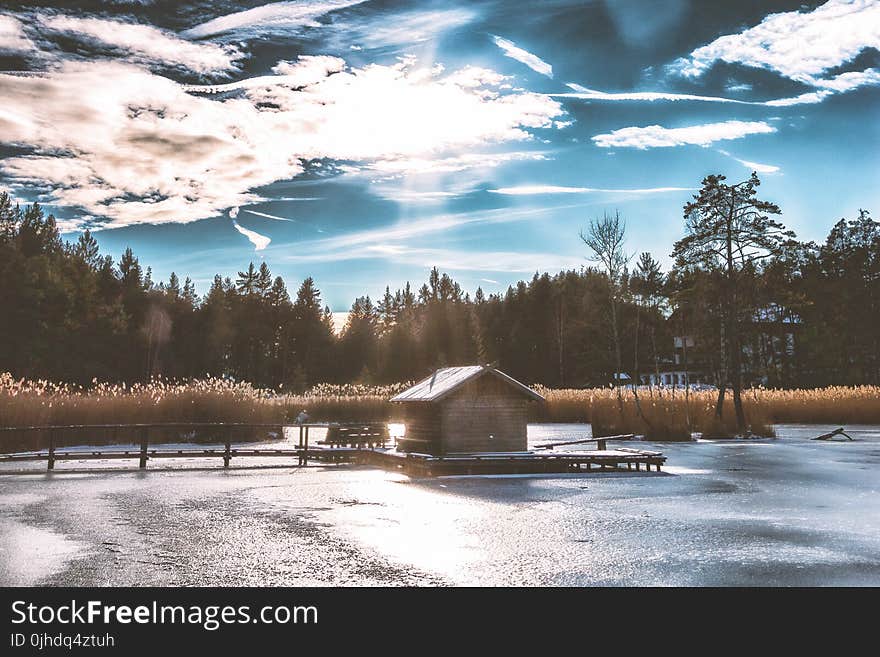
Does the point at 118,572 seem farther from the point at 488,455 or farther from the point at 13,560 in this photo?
the point at 488,455

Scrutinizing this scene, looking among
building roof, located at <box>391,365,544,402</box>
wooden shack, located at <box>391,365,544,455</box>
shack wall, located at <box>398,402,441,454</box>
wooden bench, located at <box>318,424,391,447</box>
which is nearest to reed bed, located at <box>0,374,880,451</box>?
wooden bench, located at <box>318,424,391,447</box>

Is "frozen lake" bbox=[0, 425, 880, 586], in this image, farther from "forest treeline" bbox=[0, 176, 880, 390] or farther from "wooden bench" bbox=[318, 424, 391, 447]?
"forest treeline" bbox=[0, 176, 880, 390]

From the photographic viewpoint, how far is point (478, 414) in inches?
900

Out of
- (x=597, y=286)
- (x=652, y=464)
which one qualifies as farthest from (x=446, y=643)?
(x=597, y=286)

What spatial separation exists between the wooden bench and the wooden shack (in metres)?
4.47

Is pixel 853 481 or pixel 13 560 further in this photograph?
pixel 853 481

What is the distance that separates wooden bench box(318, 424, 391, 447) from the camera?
89.2 ft

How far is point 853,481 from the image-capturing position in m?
18.0

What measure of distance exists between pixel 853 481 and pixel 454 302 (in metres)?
104

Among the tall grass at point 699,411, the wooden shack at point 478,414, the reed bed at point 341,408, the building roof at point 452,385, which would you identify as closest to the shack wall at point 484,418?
the wooden shack at point 478,414

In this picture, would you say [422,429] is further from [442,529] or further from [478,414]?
[442,529]

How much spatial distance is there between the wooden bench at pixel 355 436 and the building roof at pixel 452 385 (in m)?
2.74

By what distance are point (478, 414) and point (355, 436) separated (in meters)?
6.27

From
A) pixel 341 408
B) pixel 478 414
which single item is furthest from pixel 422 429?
pixel 341 408
